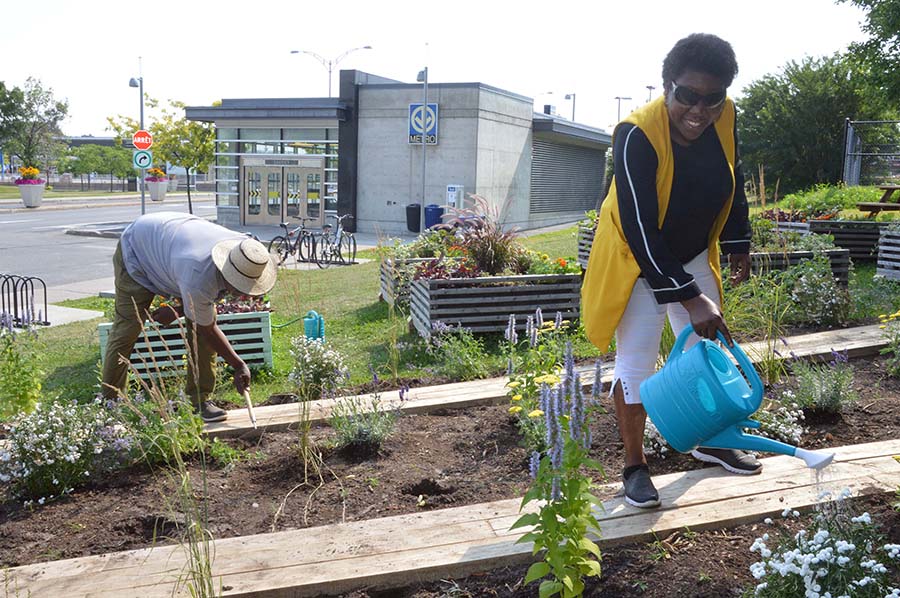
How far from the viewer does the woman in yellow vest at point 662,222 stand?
9.99 ft

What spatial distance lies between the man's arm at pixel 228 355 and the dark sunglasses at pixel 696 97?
8.86 ft

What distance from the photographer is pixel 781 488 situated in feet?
11.1

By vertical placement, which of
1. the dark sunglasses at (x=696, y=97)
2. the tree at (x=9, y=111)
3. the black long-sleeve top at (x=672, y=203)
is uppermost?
the tree at (x=9, y=111)

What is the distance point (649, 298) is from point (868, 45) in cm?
1619

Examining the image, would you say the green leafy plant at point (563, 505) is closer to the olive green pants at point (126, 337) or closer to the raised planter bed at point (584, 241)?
the olive green pants at point (126, 337)

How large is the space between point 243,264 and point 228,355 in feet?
1.68

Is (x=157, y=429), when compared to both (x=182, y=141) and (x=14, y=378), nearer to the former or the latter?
(x=14, y=378)

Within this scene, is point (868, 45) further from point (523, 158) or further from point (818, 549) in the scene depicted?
point (818, 549)

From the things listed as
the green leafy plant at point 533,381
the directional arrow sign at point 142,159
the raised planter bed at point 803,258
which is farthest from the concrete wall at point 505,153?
the green leafy plant at point 533,381

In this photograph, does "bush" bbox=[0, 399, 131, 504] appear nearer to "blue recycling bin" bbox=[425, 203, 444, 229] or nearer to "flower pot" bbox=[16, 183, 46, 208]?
"blue recycling bin" bbox=[425, 203, 444, 229]

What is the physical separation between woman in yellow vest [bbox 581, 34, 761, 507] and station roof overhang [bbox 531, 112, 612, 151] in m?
25.6

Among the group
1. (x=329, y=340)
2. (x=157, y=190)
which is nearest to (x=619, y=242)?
(x=329, y=340)

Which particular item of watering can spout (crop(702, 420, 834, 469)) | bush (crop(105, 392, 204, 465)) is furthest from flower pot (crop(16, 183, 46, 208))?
watering can spout (crop(702, 420, 834, 469))

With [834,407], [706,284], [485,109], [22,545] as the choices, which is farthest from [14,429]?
[485,109]
